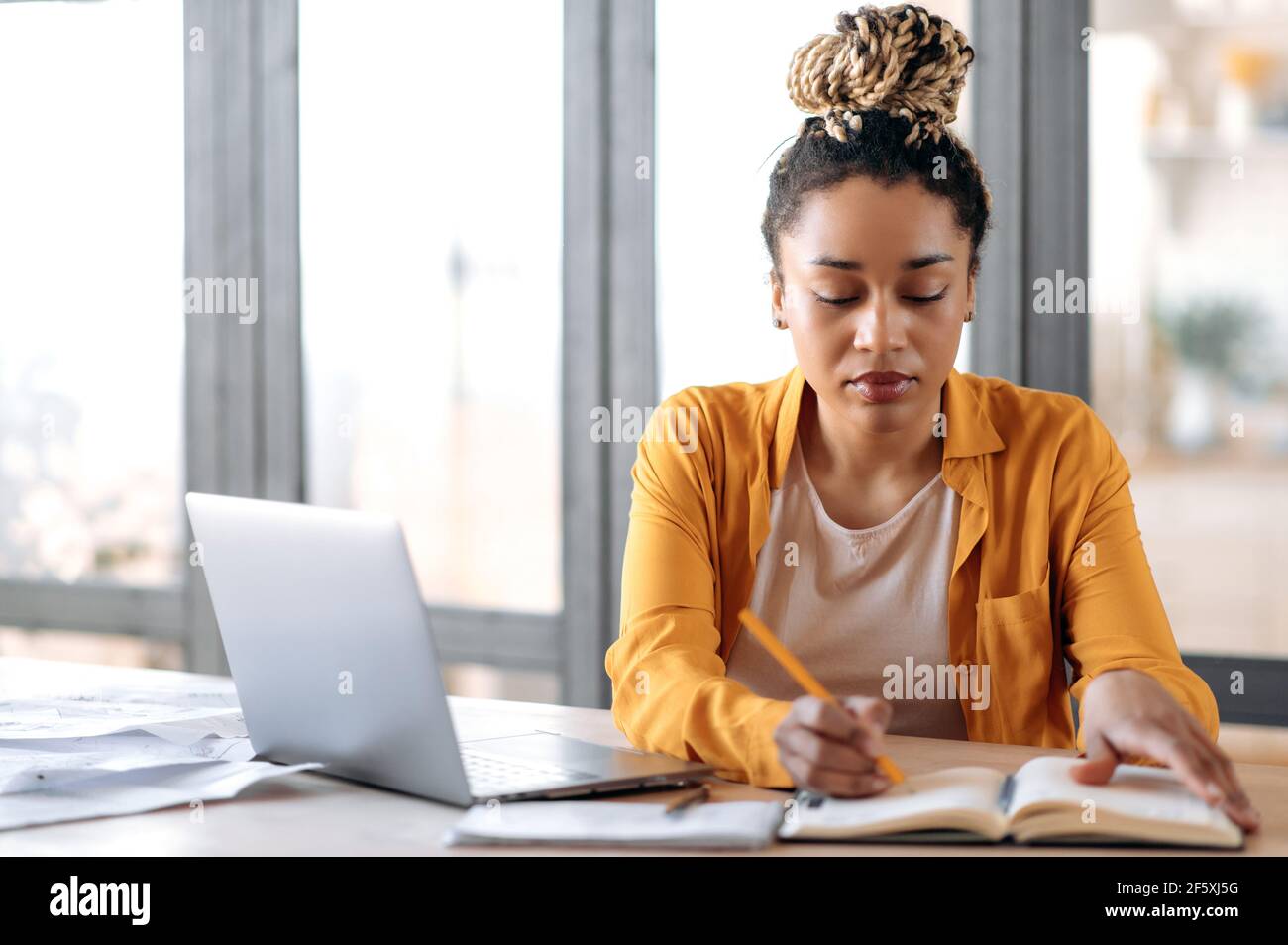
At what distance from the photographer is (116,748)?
4.54 feet

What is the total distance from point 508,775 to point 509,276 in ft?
6.73

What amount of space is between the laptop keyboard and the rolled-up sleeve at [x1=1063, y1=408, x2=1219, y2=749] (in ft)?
1.94

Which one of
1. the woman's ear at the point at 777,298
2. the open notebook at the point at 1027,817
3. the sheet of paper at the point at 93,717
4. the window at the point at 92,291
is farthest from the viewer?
the window at the point at 92,291

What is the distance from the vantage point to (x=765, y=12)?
9.62ft

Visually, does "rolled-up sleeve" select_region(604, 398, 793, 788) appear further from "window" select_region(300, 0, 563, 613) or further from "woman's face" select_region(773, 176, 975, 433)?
"window" select_region(300, 0, 563, 613)

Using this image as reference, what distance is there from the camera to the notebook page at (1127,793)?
3.55 ft

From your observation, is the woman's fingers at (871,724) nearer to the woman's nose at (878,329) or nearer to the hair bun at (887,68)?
the woman's nose at (878,329)

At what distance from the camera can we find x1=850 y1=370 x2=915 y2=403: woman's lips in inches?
63.9

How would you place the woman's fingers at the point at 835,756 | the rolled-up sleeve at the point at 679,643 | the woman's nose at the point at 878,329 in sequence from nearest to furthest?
the woman's fingers at the point at 835,756, the rolled-up sleeve at the point at 679,643, the woman's nose at the point at 878,329

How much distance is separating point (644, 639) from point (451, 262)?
1895 mm

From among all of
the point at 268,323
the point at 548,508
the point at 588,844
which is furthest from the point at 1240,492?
the point at 268,323

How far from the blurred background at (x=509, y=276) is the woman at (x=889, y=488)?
925 millimetres

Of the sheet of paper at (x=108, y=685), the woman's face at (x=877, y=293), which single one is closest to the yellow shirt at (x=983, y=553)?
the woman's face at (x=877, y=293)

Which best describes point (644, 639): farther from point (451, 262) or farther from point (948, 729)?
point (451, 262)
